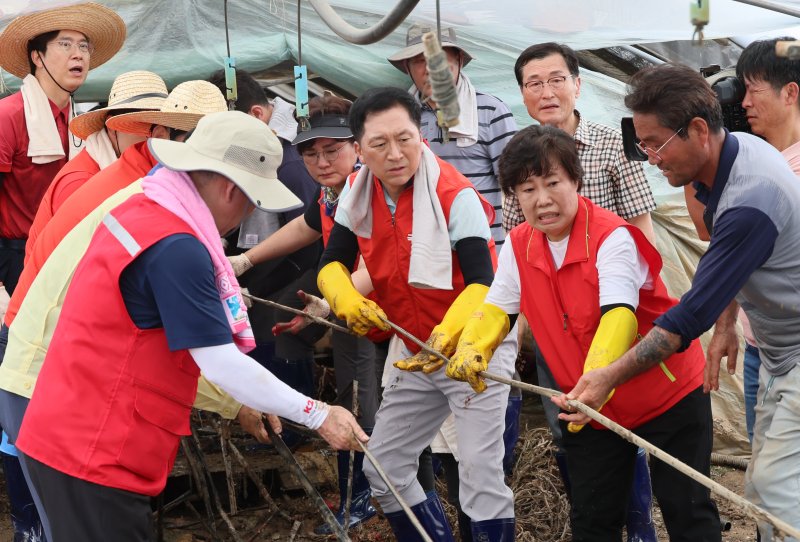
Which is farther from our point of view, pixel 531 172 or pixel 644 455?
pixel 644 455

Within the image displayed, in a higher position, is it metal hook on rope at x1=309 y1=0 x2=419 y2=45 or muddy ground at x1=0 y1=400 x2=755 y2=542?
metal hook on rope at x1=309 y1=0 x2=419 y2=45

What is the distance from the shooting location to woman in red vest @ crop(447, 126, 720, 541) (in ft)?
10.1

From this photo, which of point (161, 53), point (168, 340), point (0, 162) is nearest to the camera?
point (168, 340)

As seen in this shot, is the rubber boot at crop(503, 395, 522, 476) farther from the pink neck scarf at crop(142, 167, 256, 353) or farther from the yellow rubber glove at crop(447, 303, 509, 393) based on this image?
the pink neck scarf at crop(142, 167, 256, 353)

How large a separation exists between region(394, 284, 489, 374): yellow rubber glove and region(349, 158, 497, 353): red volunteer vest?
0.18 m

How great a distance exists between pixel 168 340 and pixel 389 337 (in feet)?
5.31

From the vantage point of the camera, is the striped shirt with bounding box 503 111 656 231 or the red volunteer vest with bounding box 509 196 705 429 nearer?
the red volunteer vest with bounding box 509 196 705 429

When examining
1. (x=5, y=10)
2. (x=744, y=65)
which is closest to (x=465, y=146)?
(x=744, y=65)

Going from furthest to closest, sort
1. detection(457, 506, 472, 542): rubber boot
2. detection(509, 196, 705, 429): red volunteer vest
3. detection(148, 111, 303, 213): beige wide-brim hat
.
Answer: detection(457, 506, 472, 542): rubber boot < detection(509, 196, 705, 429): red volunteer vest < detection(148, 111, 303, 213): beige wide-brim hat

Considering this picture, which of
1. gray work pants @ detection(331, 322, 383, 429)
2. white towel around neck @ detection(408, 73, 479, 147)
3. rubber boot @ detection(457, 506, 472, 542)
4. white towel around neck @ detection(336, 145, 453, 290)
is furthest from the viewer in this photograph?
gray work pants @ detection(331, 322, 383, 429)

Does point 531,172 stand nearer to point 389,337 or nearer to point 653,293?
point 653,293

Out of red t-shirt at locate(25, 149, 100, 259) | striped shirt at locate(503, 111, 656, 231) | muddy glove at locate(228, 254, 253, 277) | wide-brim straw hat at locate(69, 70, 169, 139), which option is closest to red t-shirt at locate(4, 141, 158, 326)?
red t-shirt at locate(25, 149, 100, 259)

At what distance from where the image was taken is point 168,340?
251 centimetres

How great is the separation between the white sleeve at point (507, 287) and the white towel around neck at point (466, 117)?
1.35 meters
